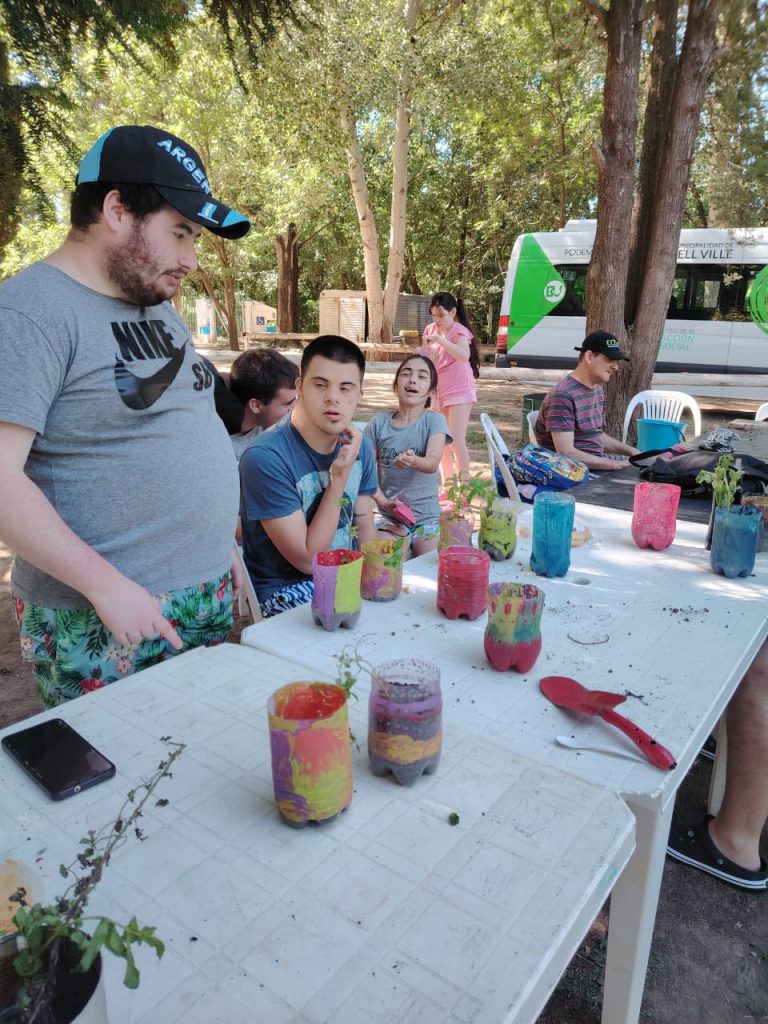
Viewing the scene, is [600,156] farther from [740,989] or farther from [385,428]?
[740,989]

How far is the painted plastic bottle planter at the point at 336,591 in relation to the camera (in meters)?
1.62

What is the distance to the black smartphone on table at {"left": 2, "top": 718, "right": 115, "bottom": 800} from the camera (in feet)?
3.49

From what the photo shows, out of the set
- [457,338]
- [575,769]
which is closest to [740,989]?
[575,769]

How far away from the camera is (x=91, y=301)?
143 centimetres

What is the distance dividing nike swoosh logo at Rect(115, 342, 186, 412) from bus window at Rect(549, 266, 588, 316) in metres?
11.4

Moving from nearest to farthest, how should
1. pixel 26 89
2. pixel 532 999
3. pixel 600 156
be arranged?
1. pixel 532 999
2. pixel 26 89
3. pixel 600 156

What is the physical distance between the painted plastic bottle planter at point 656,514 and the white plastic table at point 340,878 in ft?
4.38

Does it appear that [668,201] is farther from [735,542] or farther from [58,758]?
[58,758]

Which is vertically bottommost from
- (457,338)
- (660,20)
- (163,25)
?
(457,338)

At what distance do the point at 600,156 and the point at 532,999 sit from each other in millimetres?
6488

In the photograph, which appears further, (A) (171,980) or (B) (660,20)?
(B) (660,20)

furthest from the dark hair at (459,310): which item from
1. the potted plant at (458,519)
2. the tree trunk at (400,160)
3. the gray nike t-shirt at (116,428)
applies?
the tree trunk at (400,160)

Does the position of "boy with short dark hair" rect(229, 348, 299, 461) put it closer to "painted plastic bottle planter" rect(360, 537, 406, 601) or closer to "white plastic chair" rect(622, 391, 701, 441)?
"painted plastic bottle planter" rect(360, 537, 406, 601)

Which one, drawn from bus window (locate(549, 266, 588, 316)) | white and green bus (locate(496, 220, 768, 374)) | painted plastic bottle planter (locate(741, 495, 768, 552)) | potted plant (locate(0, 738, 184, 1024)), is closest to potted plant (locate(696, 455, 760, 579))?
painted plastic bottle planter (locate(741, 495, 768, 552))
